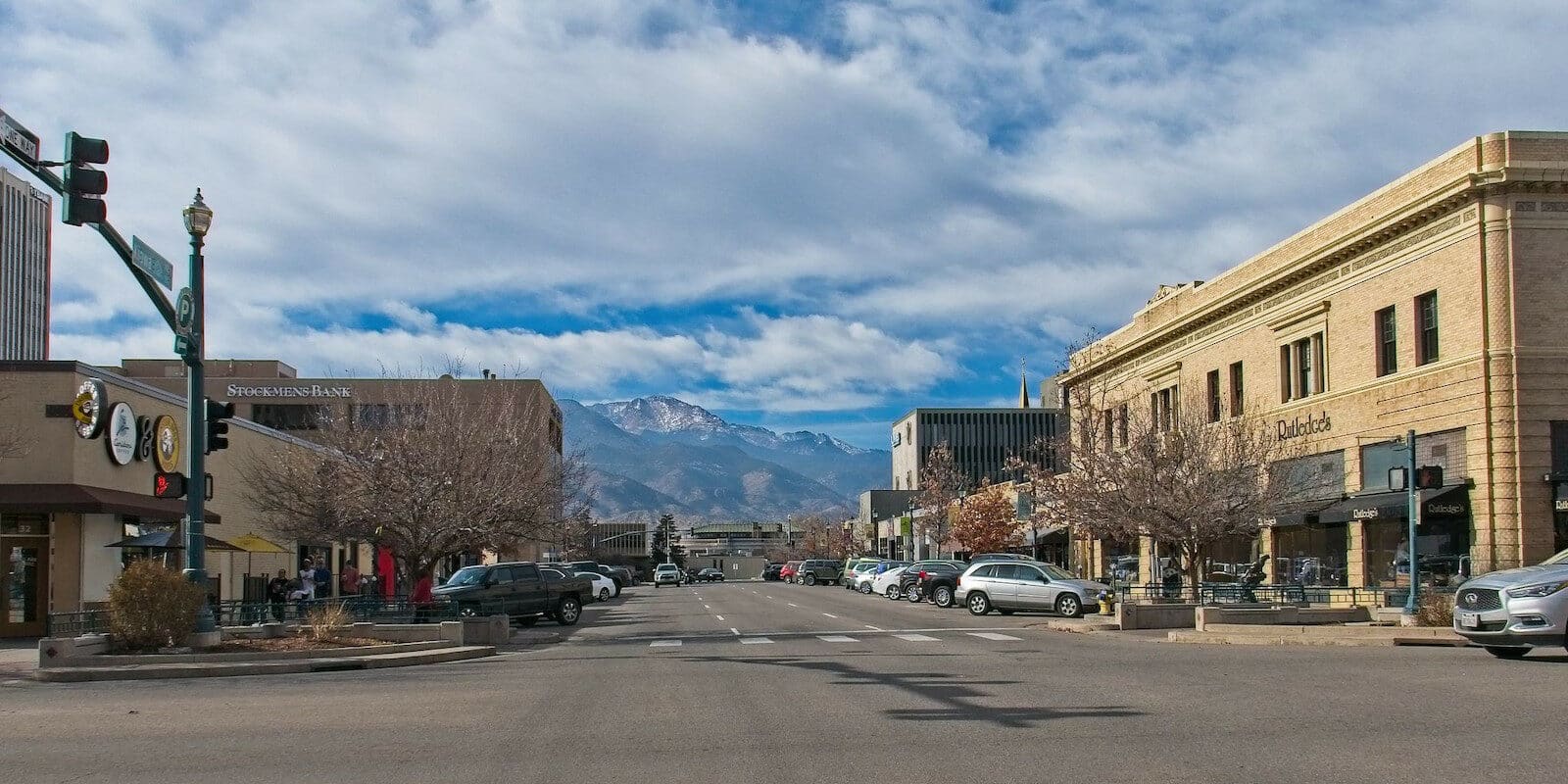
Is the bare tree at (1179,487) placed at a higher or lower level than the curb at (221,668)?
higher

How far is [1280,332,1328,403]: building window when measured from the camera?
136 feet

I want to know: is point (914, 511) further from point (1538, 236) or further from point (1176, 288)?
point (1538, 236)

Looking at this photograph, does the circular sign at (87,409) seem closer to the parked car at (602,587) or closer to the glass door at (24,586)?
the glass door at (24,586)

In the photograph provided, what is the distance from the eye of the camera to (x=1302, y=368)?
4306 centimetres

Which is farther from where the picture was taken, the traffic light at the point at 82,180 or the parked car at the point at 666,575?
the parked car at the point at 666,575

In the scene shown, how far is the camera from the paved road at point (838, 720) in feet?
33.3

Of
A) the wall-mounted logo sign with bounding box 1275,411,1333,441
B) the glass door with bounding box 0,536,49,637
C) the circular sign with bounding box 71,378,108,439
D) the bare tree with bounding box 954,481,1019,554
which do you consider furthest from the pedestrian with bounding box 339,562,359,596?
the bare tree with bounding box 954,481,1019,554

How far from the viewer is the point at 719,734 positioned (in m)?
12.0

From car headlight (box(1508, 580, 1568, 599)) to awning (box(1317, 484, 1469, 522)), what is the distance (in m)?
16.5

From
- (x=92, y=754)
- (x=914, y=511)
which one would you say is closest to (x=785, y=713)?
Answer: (x=92, y=754)

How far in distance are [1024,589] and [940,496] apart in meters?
40.1

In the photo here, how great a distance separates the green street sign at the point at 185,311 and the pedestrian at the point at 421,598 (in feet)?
25.2

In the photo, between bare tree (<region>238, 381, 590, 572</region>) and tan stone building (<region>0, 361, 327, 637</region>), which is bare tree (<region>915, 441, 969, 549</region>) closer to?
bare tree (<region>238, 381, 590, 572</region>)

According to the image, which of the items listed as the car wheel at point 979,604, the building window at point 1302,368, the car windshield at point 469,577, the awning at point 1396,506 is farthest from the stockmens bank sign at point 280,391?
the awning at point 1396,506
